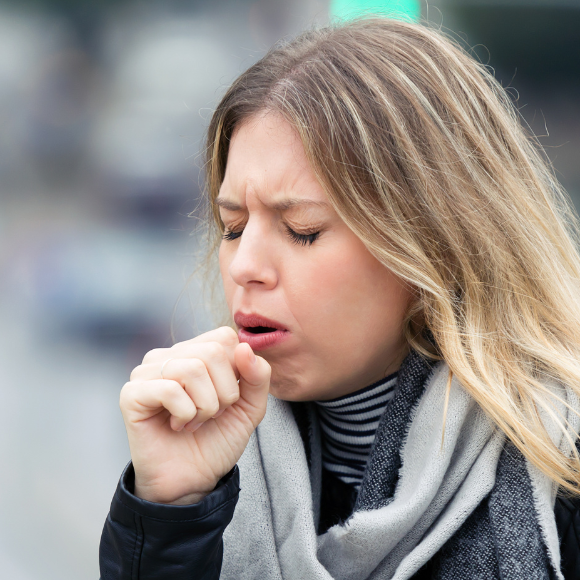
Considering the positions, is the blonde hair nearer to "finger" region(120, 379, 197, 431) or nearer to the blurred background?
"finger" region(120, 379, 197, 431)

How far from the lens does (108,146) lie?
305 cm

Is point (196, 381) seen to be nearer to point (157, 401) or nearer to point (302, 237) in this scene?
point (157, 401)

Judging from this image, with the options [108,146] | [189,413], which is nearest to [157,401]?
[189,413]

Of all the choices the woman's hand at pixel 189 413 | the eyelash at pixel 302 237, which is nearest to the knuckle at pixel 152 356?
the woman's hand at pixel 189 413

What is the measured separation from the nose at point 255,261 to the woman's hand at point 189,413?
131mm

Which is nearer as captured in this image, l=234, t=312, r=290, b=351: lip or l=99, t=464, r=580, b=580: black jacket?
l=99, t=464, r=580, b=580: black jacket

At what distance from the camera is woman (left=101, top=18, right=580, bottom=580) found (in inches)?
39.2

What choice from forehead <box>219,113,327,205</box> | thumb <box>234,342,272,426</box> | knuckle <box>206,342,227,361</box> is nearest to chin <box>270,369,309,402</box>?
thumb <box>234,342,272,426</box>

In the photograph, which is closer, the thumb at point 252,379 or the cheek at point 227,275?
the thumb at point 252,379

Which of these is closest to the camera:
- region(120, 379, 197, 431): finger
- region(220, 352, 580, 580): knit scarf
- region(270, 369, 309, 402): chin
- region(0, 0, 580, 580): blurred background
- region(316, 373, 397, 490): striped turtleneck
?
region(120, 379, 197, 431): finger

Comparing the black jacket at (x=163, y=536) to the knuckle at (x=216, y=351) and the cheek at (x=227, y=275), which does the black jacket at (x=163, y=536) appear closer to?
the knuckle at (x=216, y=351)

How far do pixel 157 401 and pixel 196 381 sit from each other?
7cm

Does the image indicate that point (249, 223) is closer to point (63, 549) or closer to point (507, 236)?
point (507, 236)

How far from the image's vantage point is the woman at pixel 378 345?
3.27ft
